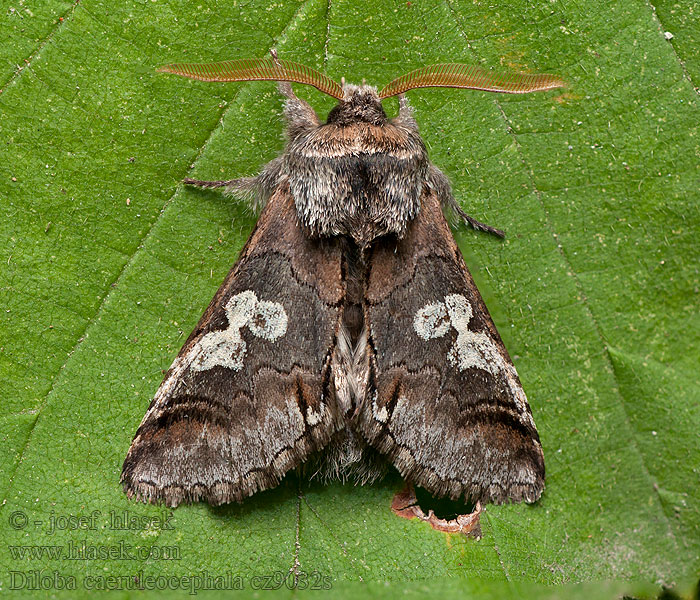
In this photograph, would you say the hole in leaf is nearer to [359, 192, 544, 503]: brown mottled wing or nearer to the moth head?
[359, 192, 544, 503]: brown mottled wing

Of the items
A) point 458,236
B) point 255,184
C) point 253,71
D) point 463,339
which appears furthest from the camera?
point 458,236

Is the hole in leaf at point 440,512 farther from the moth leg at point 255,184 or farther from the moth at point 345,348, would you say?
the moth leg at point 255,184

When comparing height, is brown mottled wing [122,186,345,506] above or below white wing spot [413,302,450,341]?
below

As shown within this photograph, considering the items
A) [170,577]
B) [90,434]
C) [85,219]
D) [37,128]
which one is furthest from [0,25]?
[170,577]

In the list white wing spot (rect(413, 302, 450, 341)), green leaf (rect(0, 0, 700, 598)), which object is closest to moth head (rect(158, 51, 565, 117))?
green leaf (rect(0, 0, 700, 598))

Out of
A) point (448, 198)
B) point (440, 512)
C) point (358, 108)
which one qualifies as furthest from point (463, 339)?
point (358, 108)

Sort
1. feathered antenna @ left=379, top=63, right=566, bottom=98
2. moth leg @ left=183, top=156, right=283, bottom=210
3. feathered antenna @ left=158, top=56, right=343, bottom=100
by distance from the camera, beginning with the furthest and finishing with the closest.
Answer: moth leg @ left=183, top=156, right=283, bottom=210
feathered antenna @ left=379, top=63, right=566, bottom=98
feathered antenna @ left=158, top=56, right=343, bottom=100

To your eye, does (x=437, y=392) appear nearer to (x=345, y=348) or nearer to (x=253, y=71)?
(x=345, y=348)
